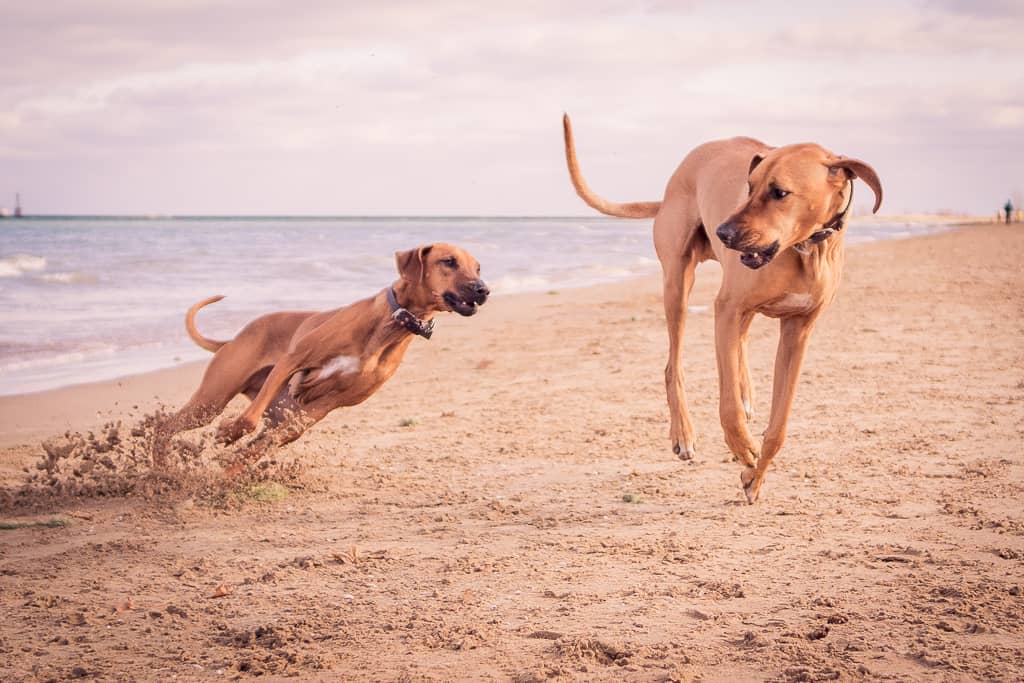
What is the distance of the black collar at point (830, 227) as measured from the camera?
401 centimetres

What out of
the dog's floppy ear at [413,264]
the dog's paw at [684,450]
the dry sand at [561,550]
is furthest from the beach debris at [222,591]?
the dog's paw at [684,450]

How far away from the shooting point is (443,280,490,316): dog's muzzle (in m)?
5.17

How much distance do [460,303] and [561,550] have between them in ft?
5.22

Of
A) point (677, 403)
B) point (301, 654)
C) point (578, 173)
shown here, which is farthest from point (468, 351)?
point (301, 654)

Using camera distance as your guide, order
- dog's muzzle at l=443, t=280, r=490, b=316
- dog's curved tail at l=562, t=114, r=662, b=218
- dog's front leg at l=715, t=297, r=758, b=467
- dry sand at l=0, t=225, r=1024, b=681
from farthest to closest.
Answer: dog's curved tail at l=562, t=114, r=662, b=218
dog's muzzle at l=443, t=280, r=490, b=316
dog's front leg at l=715, t=297, r=758, b=467
dry sand at l=0, t=225, r=1024, b=681

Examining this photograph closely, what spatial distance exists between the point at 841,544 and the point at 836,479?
1042 millimetres

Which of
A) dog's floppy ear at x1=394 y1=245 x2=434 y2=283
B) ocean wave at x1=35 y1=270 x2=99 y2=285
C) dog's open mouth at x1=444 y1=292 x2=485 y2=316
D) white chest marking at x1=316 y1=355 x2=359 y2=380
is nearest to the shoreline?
white chest marking at x1=316 y1=355 x2=359 y2=380

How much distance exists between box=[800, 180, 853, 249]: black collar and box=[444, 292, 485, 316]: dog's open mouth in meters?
1.86

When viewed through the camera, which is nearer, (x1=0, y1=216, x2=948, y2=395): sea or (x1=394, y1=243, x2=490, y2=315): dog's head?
(x1=394, y1=243, x2=490, y2=315): dog's head

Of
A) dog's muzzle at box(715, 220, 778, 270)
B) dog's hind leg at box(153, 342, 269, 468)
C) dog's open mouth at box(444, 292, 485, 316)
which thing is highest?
dog's muzzle at box(715, 220, 778, 270)

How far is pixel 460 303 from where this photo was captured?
17.0 feet

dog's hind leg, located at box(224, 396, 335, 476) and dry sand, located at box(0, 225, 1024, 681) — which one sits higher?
dog's hind leg, located at box(224, 396, 335, 476)

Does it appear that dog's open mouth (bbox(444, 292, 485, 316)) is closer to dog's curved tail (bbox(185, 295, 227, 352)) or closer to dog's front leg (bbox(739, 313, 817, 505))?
dog's front leg (bbox(739, 313, 817, 505))

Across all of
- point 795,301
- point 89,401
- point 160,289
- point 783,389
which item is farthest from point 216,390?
point 160,289
